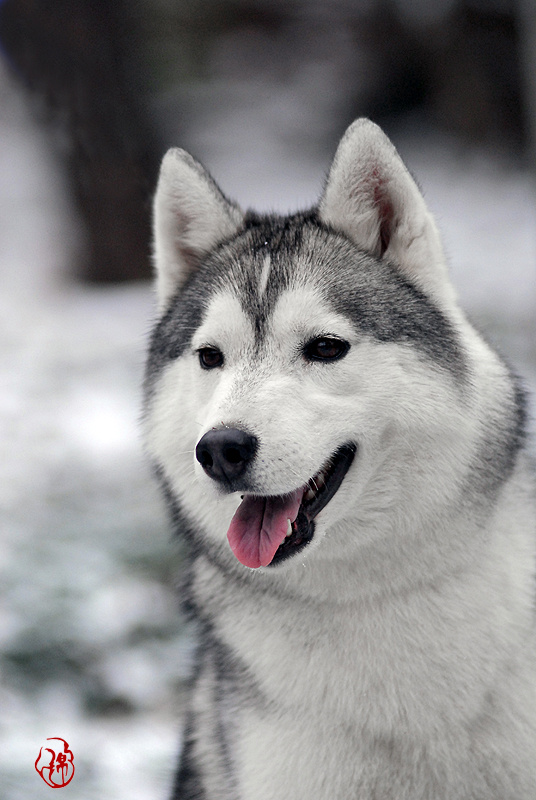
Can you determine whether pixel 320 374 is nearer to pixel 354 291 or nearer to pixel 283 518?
pixel 354 291

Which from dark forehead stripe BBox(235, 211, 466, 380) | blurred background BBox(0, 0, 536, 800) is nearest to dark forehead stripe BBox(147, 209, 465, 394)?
dark forehead stripe BBox(235, 211, 466, 380)

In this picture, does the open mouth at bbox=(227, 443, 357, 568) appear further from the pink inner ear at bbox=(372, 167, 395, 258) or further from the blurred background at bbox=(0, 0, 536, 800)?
the blurred background at bbox=(0, 0, 536, 800)

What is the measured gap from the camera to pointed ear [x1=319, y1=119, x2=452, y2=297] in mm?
2508

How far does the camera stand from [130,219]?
331 inches

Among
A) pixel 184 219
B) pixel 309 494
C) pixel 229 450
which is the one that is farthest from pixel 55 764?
pixel 184 219

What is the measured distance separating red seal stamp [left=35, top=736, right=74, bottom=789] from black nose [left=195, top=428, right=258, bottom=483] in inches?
73.8

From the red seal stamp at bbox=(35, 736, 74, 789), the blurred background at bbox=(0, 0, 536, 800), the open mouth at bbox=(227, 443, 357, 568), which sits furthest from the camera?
the blurred background at bbox=(0, 0, 536, 800)

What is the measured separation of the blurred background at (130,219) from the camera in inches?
164

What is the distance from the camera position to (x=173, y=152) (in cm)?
282

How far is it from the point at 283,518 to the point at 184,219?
1.23m

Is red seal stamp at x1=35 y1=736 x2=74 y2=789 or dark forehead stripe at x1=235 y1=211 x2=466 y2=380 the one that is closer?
dark forehead stripe at x1=235 y1=211 x2=466 y2=380

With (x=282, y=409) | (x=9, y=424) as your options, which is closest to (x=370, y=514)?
(x=282, y=409)

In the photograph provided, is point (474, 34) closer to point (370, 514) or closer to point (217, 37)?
point (217, 37)

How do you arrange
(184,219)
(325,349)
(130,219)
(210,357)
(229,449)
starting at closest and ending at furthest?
(229,449), (325,349), (210,357), (184,219), (130,219)
